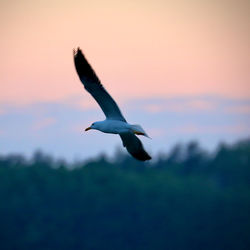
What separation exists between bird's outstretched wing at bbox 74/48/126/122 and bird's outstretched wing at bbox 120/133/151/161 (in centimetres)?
85

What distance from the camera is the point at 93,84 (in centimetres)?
1573

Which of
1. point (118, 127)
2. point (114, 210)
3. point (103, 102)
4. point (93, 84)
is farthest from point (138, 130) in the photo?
point (114, 210)

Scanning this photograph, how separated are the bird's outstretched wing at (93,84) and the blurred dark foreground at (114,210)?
39.5 metres

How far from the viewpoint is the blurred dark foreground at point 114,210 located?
182 ft

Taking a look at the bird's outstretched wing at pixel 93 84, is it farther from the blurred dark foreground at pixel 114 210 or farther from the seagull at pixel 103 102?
the blurred dark foreground at pixel 114 210

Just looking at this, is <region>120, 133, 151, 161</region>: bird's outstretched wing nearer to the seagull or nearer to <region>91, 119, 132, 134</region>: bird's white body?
the seagull

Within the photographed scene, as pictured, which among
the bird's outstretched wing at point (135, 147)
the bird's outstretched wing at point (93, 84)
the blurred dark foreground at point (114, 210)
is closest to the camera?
the bird's outstretched wing at point (93, 84)

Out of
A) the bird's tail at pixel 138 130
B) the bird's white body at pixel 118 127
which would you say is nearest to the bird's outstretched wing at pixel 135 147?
the bird's white body at pixel 118 127

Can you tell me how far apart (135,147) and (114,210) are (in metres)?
41.6

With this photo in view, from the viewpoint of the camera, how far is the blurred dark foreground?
5549 cm

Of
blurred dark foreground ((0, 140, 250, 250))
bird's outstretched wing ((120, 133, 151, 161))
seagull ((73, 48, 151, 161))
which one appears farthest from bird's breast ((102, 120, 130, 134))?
blurred dark foreground ((0, 140, 250, 250))

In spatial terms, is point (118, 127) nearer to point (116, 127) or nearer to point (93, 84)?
point (116, 127)

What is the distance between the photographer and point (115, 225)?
56.2 meters

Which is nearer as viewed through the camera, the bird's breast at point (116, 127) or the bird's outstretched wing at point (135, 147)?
the bird's breast at point (116, 127)
